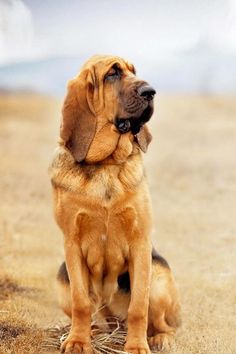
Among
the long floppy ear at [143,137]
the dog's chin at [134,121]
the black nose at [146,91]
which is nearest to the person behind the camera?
the black nose at [146,91]

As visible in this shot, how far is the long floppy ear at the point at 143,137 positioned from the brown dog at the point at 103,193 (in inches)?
1.2

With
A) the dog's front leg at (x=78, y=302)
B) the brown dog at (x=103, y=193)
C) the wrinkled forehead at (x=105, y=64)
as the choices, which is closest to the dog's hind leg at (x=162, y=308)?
the brown dog at (x=103, y=193)

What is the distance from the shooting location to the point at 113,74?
595 centimetres

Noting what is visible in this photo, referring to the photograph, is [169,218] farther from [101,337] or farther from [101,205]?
[101,205]

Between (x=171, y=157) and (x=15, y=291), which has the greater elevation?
(x=15, y=291)

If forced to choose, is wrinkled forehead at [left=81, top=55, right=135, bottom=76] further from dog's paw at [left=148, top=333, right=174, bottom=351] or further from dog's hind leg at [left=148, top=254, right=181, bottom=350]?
dog's paw at [left=148, top=333, right=174, bottom=351]

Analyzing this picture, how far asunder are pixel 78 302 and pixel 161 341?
885 mm

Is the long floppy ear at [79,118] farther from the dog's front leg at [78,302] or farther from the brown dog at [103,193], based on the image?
the dog's front leg at [78,302]

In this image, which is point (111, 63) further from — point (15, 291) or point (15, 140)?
point (15, 140)

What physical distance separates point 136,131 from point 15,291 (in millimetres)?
2996

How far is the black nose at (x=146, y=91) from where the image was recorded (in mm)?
5699

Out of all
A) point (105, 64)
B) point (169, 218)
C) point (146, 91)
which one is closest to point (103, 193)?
point (146, 91)

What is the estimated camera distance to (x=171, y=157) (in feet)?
55.6

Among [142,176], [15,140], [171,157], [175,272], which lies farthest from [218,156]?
[142,176]
